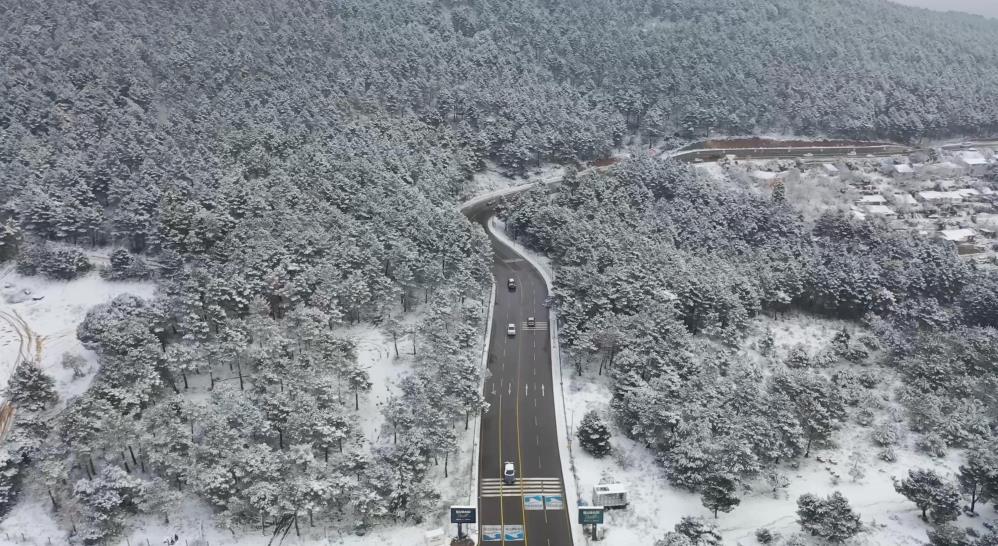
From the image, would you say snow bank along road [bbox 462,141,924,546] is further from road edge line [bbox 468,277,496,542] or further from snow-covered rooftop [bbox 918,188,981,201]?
snow-covered rooftop [bbox 918,188,981,201]

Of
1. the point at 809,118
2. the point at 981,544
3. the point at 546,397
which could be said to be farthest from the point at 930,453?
the point at 809,118

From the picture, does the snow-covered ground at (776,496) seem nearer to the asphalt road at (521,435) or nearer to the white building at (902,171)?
the asphalt road at (521,435)

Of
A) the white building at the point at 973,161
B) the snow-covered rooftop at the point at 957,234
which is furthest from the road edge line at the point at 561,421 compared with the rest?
the white building at the point at 973,161

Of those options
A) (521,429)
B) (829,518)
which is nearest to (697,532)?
(829,518)

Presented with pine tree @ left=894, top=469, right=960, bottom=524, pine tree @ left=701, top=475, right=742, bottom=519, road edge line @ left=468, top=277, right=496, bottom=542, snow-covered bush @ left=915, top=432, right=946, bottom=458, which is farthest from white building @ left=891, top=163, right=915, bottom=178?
pine tree @ left=701, top=475, right=742, bottom=519

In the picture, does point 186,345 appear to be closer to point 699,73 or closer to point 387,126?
point 387,126
